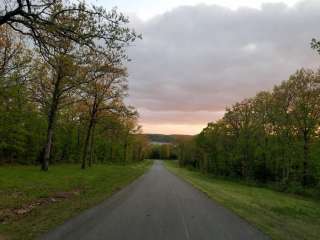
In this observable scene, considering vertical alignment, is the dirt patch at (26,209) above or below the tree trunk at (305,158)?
below

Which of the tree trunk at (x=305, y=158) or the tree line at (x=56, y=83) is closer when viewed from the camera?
the tree line at (x=56, y=83)

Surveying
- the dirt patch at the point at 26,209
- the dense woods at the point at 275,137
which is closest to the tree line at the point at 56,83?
the dirt patch at the point at 26,209

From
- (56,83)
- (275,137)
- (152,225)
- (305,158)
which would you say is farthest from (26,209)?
(275,137)

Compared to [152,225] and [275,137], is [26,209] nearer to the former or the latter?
[152,225]

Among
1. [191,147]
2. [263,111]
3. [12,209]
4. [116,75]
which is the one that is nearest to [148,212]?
[12,209]

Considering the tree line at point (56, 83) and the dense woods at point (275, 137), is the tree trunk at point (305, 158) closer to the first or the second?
the dense woods at point (275, 137)

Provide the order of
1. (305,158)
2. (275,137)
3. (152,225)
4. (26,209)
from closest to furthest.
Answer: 1. (152,225)
2. (26,209)
3. (305,158)
4. (275,137)

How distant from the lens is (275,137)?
45031 mm

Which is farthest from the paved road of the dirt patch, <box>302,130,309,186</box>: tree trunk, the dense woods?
<box>302,130,309,186</box>: tree trunk

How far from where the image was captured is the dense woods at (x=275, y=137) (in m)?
37.8

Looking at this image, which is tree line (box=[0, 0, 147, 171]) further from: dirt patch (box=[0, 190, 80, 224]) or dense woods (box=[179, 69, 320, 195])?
dense woods (box=[179, 69, 320, 195])

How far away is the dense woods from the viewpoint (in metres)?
37.8

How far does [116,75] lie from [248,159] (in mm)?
26792

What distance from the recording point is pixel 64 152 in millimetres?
56438
